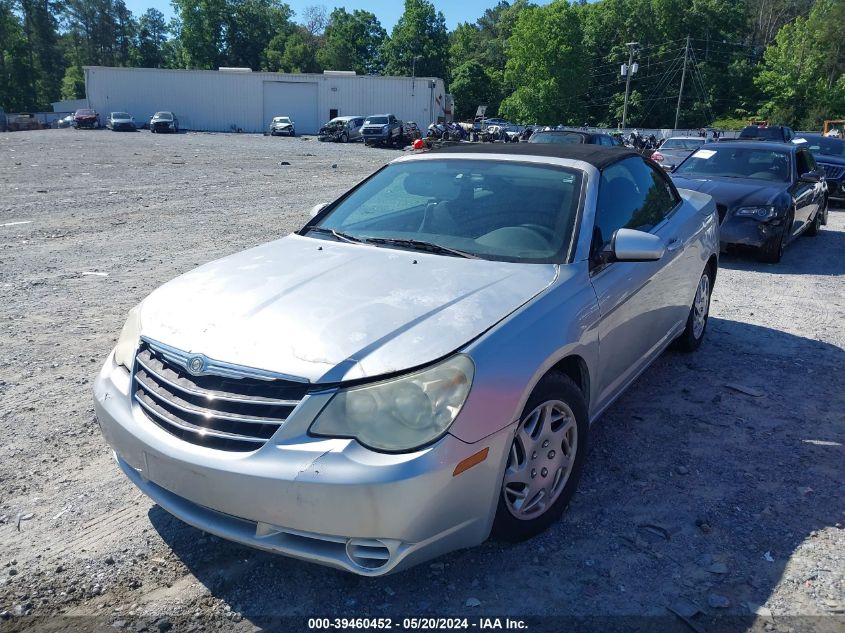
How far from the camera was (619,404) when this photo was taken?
169 inches

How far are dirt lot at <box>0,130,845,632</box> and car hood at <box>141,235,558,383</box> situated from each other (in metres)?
0.90

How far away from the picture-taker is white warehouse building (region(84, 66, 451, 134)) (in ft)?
191

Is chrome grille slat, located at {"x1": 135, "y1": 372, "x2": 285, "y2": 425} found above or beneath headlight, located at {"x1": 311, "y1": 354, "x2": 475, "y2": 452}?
beneath

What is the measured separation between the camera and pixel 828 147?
16.0 metres

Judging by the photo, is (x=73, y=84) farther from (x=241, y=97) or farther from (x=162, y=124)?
(x=162, y=124)

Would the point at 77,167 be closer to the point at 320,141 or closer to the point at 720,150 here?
the point at 720,150

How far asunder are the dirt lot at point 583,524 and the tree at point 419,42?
91080mm

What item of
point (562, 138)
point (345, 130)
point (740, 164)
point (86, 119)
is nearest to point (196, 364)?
point (740, 164)

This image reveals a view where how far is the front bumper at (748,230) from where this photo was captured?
8.37 metres

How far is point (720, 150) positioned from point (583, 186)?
289 inches

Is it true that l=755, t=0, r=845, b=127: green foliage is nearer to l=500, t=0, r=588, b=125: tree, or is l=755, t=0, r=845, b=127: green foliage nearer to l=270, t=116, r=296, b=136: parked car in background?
l=500, t=0, r=588, b=125: tree

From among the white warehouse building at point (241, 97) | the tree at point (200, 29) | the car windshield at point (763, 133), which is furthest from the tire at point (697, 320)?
the tree at point (200, 29)

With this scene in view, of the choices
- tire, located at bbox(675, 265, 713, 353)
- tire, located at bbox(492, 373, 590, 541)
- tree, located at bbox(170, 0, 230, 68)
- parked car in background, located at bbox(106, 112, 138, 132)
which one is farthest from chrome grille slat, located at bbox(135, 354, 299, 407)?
tree, located at bbox(170, 0, 230, 68)

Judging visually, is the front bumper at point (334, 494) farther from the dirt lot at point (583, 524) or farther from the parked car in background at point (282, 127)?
the parked car in background at point (282, 127)
